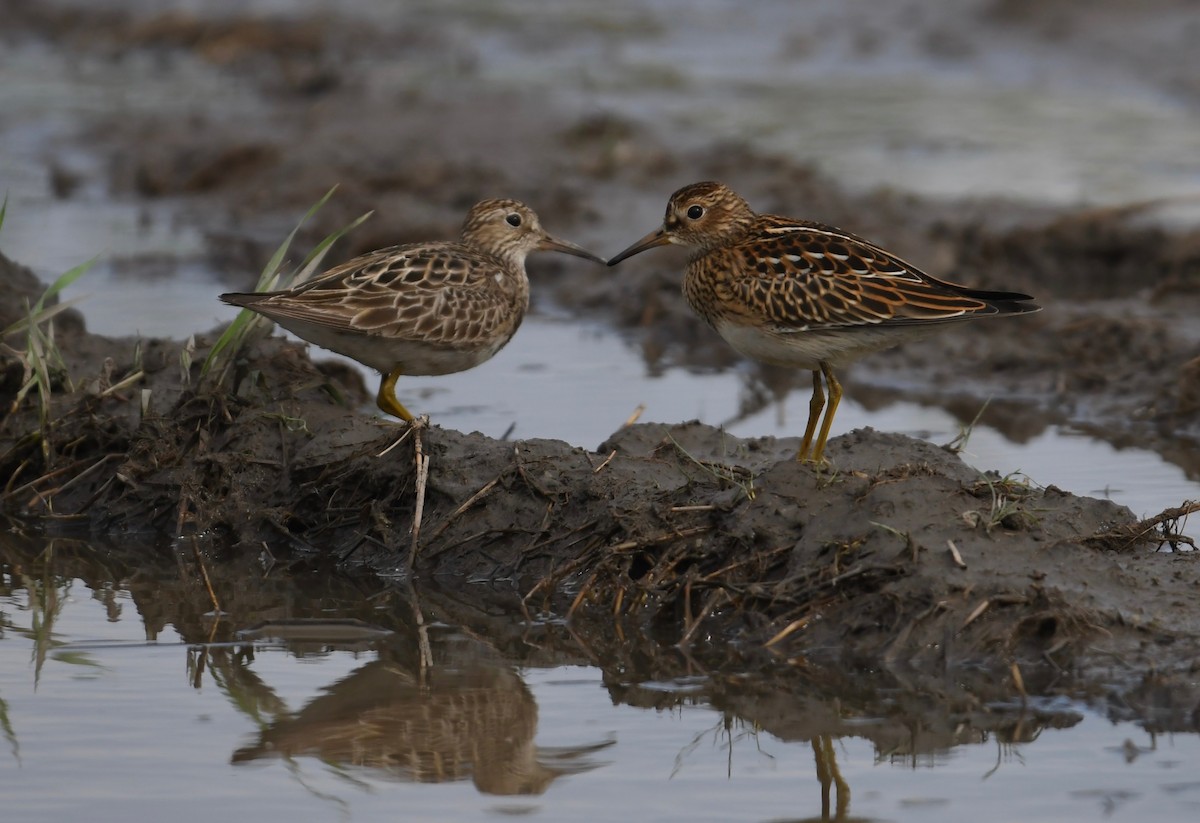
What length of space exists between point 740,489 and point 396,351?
6.52 ft

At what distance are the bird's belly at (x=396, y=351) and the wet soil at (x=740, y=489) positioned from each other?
24 centimetres

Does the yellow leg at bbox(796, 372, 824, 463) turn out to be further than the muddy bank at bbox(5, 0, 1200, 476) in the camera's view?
No

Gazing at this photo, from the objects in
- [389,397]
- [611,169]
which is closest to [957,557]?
[389,397]

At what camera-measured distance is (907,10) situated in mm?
21516

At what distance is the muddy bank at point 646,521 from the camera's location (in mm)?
6324

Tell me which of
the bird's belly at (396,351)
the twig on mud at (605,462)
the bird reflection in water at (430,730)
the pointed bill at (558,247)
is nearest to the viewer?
the bird reflection in water at (430,730)

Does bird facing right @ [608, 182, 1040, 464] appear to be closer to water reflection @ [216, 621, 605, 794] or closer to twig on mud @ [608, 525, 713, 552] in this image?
twig on mud @ [608, 525, 713, 552]

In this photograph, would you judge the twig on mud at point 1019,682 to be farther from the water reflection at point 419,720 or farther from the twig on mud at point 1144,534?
the water reflection at point 419,720

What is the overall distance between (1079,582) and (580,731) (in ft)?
6.59

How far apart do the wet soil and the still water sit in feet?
1.08

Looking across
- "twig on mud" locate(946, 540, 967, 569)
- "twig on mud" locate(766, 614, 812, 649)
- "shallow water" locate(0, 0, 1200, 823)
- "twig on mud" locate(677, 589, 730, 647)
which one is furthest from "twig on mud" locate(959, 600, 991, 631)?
"twig on mud" locate(677, 589, 730, 647)

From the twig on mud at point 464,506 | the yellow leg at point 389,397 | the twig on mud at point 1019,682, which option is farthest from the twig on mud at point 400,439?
the twig on mud at point 1019,682

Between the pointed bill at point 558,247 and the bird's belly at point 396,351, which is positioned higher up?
the pointed bill at point 558,247

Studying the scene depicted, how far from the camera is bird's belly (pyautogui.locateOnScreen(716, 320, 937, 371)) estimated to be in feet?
24.6
